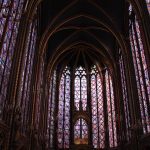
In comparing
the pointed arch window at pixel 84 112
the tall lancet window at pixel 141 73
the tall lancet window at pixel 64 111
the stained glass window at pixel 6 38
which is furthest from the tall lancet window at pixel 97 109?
the stained glass window at pixel 6 38

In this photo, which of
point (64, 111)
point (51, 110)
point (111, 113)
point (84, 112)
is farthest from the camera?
point (64, 111)

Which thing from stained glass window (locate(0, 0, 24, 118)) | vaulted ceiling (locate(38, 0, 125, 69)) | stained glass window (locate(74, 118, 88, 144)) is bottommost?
stained glass window (locate(74, 118, 88, 144))

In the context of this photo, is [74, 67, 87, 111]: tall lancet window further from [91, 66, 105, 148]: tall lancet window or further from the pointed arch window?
[91, 66, 105, 148]: tall lancet window

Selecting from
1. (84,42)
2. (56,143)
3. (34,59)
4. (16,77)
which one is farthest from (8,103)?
(84,42)

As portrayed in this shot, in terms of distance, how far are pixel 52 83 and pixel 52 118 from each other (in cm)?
451

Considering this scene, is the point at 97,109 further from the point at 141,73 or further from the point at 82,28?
the point at 141,73

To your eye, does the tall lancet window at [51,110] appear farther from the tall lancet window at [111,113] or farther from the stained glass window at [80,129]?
the tall lancet window at [111,113]

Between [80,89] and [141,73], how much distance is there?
13787 mm

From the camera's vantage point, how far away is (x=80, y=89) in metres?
31.8

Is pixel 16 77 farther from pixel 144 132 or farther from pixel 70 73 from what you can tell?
pixel 70 73

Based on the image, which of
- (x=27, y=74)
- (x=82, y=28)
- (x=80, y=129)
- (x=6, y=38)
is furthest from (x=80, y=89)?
(x=6, y=38)

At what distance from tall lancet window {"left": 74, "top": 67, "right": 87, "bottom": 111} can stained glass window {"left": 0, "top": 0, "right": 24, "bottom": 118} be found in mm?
16470

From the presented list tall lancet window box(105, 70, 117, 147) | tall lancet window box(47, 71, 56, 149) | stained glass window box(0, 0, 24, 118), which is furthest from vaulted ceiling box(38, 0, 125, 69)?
stained glass window box(0, 0, 24, 118)

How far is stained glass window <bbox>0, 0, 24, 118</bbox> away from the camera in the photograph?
42.9ft
